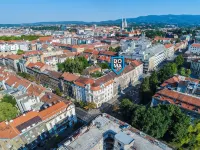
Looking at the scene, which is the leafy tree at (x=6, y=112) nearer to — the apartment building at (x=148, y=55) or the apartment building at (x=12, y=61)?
the apartment building at (x=12, y=61)

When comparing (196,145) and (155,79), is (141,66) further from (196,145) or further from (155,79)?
(196,145)

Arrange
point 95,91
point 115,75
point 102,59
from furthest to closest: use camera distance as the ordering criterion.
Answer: point 102,59 < point 115,75 < point 95,91

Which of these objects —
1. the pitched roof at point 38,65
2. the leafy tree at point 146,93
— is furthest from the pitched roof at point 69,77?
the leafy tree at point 146,93

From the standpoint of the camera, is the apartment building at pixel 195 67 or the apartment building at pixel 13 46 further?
the apartment building at pixel 13 46

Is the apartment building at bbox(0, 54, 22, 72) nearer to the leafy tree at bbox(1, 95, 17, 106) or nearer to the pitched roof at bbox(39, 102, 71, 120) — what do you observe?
the leafy tree at bbox(1, 95, 17, 106)

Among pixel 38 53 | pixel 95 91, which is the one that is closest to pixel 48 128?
pixel 95 91

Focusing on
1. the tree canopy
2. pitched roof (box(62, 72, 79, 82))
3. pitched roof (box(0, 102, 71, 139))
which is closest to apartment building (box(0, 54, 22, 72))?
pitched roof (box(62, 72, 79, 82))
